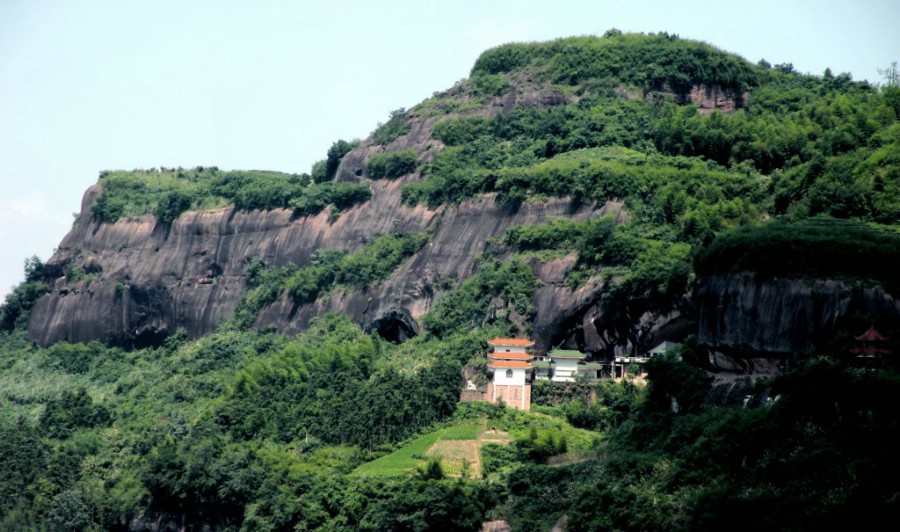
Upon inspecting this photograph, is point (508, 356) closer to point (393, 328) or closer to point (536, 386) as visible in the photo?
point (536, 386)

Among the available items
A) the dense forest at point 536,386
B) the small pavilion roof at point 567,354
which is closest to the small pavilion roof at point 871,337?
the dense forest at point 536,386

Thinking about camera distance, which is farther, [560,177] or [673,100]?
[673,100]

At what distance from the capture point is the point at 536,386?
7612 cm

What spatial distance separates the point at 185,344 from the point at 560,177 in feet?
95.2

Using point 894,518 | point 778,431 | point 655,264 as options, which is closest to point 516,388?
point 655,264

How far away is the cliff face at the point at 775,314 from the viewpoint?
5972 centimetres

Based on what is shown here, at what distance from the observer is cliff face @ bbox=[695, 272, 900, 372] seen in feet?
196

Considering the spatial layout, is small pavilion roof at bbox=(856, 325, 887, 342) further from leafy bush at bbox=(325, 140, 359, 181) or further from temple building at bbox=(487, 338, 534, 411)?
leafy bush at bbox=(325, 140, 359, 181)

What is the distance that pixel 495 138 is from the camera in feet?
325

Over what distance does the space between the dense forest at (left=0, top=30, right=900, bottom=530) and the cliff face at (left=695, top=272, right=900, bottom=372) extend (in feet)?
2.01

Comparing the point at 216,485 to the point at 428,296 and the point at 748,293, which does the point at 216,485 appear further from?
the point at 748,293

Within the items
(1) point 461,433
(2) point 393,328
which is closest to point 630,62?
(2) point 393,328

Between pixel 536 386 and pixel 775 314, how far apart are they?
16.7m

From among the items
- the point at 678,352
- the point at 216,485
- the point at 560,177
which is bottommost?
the point at 216,485
